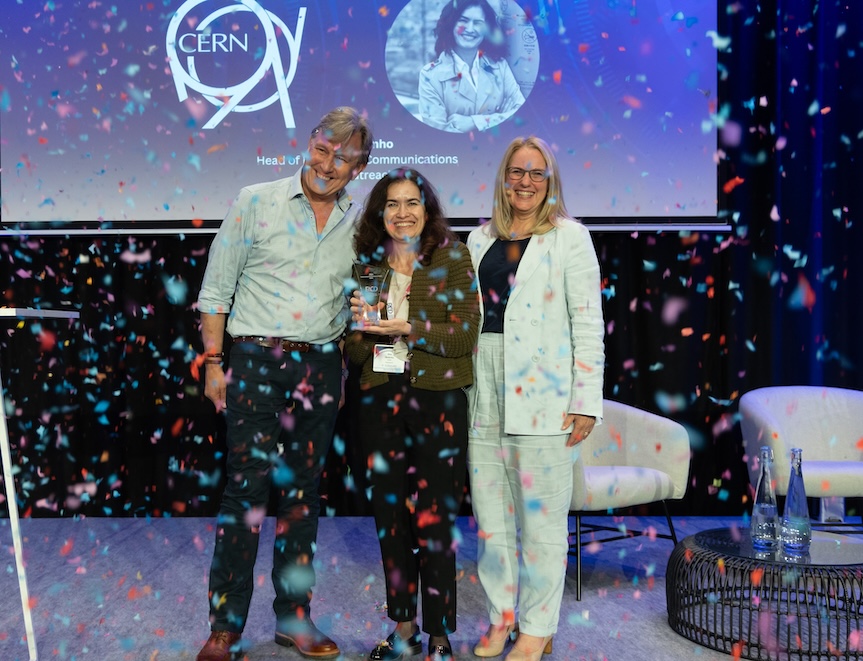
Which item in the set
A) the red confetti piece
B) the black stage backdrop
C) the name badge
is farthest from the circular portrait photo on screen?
the name badge

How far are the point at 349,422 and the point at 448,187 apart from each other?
1.43m

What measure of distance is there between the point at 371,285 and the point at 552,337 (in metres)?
0.61

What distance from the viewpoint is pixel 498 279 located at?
110 inches

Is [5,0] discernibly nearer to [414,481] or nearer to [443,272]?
[443,272]

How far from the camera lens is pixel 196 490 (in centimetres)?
495

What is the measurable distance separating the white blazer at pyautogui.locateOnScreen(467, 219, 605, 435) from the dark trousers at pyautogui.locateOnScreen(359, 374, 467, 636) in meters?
0.20

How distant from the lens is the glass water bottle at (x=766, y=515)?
295cm

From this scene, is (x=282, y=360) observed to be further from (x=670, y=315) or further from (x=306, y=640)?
(x=670, y=315)

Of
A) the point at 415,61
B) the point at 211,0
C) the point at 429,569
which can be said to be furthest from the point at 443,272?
the point at 211,0

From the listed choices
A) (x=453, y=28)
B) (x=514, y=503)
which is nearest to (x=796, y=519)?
(x=514, y=503)

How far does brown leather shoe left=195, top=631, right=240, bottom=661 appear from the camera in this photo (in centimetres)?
270

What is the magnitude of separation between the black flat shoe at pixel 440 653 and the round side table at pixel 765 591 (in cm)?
90

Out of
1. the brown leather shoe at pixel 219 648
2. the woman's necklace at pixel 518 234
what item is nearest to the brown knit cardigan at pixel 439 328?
the woman's necklace at pixel 518 234

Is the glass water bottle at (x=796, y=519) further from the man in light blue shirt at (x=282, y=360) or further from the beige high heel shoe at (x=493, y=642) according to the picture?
the man in light blue shirt at (x=282, y=360)
